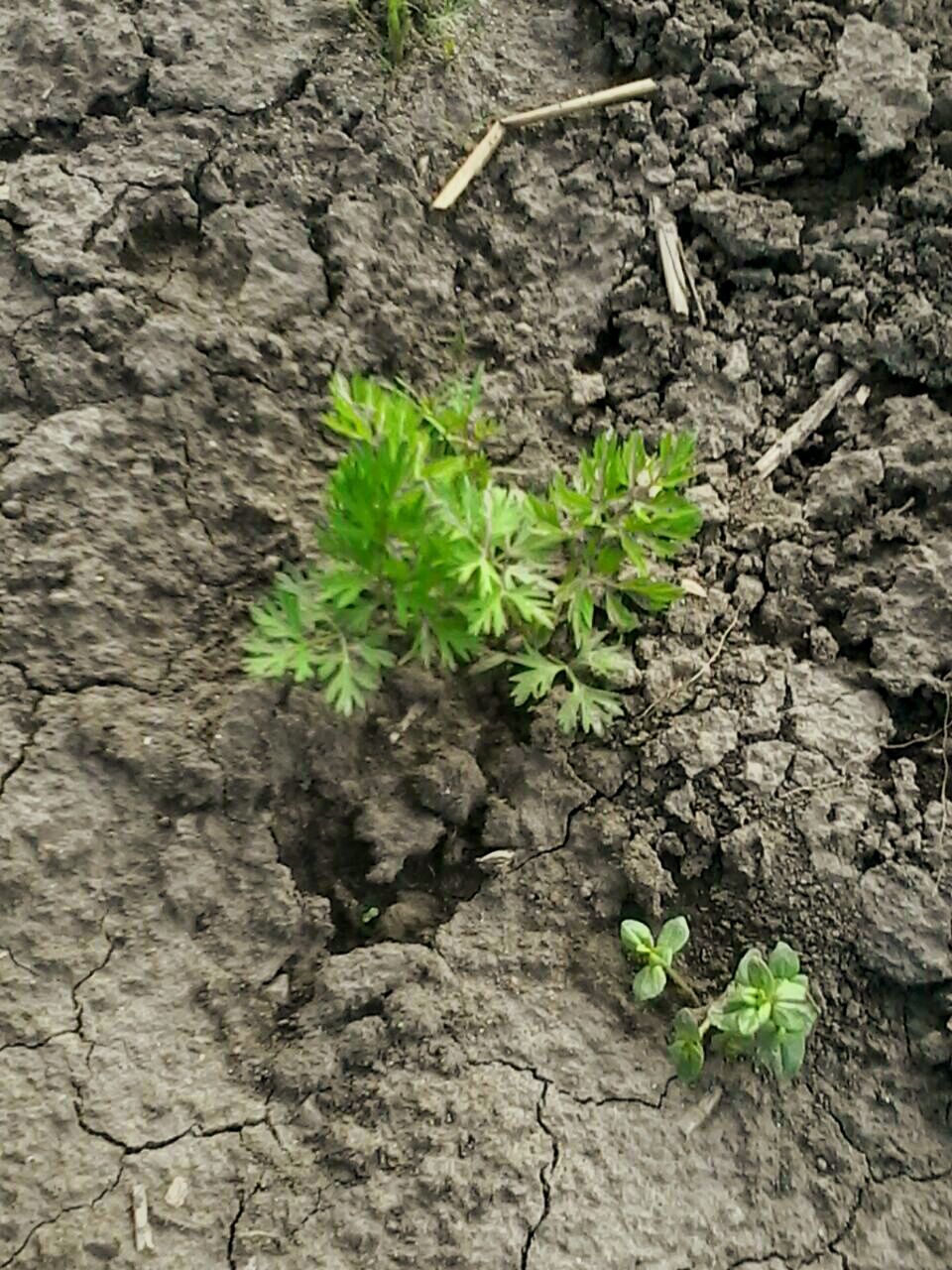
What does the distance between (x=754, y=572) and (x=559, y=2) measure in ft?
5.32

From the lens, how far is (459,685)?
8.41 feet

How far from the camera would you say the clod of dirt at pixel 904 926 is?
Result: 7.62 ft

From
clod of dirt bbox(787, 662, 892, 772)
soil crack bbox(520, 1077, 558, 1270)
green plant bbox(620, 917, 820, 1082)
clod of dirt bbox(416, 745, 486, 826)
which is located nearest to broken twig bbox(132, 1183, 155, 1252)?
soil crack bbox(520, 1077, 558, 1270)

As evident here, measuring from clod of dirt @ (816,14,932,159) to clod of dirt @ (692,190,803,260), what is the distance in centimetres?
25

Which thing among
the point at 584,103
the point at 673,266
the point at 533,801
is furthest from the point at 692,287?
the point at 533,801

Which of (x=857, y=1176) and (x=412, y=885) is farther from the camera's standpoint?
(x=412, y=885)

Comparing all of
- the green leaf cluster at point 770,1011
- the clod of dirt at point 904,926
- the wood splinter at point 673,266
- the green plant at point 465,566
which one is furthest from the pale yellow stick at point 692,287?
the green leaf cluster at point 770,1011

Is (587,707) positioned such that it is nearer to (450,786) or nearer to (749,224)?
(450,786)

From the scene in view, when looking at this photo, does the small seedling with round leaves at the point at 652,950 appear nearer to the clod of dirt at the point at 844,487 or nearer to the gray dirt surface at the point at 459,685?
the gray dirt surface at the point at 459,685

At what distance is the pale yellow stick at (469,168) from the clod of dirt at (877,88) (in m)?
0.80

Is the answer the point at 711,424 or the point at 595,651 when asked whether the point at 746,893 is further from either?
the point at 711,424

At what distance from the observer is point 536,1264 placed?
7.18ft

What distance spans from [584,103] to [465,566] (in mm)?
1478

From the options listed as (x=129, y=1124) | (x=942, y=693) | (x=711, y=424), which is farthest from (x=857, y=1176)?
(x=711, y=424)
